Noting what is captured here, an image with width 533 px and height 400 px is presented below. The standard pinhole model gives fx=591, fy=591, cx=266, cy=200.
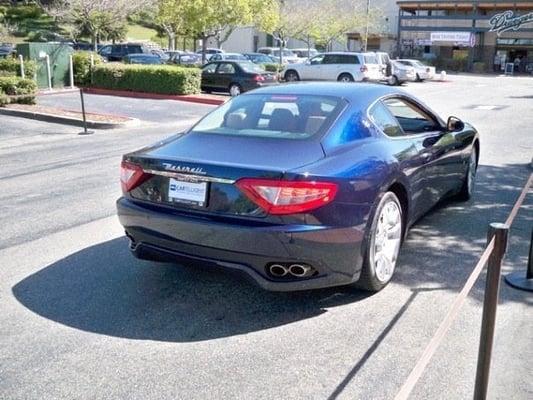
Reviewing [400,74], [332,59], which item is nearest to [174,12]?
[332,59]

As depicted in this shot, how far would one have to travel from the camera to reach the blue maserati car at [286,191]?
3.56m

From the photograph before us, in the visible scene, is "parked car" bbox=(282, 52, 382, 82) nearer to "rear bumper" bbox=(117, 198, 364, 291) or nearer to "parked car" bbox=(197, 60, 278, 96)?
"parked car" bbox=(197, 60, 278, 96)

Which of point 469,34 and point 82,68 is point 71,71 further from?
point 469,34

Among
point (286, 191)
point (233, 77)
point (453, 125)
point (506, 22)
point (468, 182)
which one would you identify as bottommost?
point (468, 182)

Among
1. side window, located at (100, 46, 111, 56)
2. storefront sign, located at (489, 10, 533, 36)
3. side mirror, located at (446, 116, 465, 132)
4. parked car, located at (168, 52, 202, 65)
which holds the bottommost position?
side mirror, located at (446, 116, 465, 132)

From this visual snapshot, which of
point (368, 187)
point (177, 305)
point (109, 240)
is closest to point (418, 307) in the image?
point (368, 187)

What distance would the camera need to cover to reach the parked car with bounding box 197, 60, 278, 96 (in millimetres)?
21484

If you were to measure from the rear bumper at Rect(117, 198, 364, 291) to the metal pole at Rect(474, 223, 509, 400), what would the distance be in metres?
1.19

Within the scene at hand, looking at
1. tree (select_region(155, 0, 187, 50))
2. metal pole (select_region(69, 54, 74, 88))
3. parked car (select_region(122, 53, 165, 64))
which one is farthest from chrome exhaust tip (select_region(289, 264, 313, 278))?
parked car (select_region(122, 53, 165, 64))

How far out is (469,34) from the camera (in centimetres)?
5634

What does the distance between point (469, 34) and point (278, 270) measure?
58417mm

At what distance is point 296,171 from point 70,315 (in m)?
1.74

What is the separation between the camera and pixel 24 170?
28.9ft

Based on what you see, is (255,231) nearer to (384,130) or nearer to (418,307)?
(418,307)
